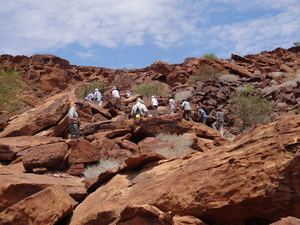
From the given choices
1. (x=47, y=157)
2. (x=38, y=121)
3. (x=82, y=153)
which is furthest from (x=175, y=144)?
(x=38, y=121)

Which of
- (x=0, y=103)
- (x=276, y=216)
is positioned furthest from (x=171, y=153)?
(x=0, y=103)

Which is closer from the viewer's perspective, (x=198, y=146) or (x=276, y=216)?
(x=276, y=216)

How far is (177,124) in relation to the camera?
34.6 ft

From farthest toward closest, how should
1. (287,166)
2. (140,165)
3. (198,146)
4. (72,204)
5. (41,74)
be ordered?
1. (41,74)
2. (198,146)
3. (140,165)
4. (72,204)
5. (287,166)

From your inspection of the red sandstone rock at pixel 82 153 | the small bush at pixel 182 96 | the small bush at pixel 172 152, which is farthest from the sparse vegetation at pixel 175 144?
the small bush at pixel 182 96

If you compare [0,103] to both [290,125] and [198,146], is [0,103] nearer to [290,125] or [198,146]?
[198,146]

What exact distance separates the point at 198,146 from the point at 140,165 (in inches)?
156

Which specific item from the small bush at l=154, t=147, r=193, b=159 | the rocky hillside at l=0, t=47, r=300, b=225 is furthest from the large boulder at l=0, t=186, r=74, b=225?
the small bush at l=154, t=147, r=193, b=159

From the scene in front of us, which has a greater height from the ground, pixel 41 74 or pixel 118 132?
pixel 41 74

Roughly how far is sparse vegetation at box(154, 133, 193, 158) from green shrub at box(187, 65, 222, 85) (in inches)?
871

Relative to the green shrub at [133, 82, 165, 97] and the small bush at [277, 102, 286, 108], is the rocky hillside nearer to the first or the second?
the small bush at [277, 102, 286, 108]

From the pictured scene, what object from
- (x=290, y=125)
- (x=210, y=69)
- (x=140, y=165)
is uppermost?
(x=210, y=69)

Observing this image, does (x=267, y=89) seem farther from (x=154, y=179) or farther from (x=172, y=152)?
(x=154, y=179)

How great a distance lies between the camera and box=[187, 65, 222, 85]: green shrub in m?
31.8
